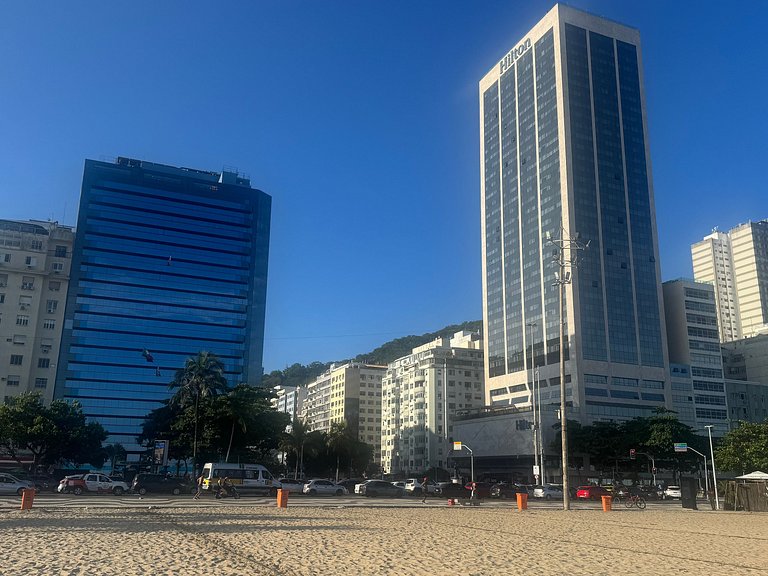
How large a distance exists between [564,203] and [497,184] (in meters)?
24.2

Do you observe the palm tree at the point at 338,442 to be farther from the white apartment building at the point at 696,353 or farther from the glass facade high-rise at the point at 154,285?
the white apartment building at the point at 696,353

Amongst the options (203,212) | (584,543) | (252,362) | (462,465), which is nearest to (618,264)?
(462,465)

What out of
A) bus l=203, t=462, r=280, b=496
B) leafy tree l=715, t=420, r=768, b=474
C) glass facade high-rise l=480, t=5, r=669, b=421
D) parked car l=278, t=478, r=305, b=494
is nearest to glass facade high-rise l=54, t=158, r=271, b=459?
glass facade high-rise l=480, t=5, r=669, b=421

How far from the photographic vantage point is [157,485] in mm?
52750

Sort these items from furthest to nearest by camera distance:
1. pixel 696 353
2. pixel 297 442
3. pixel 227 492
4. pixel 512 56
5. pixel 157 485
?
1. pixel 512 56
2. pixel 696 353
3. pixel 297 442
4. pixel 157 485
5. pixel 227 492

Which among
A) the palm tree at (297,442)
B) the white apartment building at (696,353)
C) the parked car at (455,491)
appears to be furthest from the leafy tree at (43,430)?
the white apartment building at (696,353)

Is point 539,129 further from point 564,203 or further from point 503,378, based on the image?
point 503,378

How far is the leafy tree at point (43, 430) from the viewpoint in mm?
68812

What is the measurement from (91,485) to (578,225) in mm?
98517

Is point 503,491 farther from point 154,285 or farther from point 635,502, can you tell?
point 154,285

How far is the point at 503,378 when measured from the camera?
438ft

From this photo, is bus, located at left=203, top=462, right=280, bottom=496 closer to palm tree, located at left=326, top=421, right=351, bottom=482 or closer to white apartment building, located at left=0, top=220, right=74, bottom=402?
palm tree, located at left=326, top=421, right=351, bottom=482

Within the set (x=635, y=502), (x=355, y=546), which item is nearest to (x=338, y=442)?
(x=635, y=502)

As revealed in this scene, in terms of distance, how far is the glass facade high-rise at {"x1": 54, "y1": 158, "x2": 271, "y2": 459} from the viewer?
445 ft
